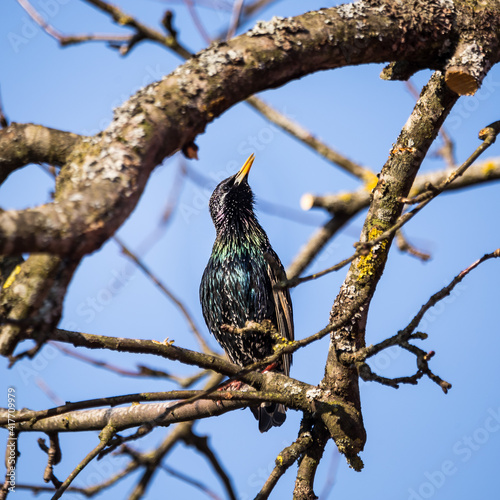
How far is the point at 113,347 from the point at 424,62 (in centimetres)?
171

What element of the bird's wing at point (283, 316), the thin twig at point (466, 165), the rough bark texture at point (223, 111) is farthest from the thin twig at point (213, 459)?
the thin twig at point (466, 165)

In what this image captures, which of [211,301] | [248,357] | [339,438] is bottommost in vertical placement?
[339,438]

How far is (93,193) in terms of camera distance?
147 cm

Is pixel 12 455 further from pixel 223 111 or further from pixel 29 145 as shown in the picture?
pixel 223 111

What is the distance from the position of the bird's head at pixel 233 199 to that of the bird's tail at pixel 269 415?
1579 millimetres

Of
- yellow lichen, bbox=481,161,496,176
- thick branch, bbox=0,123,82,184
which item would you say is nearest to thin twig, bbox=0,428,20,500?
thick branch, bbox=0,123,82,184

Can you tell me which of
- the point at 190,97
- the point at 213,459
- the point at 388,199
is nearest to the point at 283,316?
the point at 213,459

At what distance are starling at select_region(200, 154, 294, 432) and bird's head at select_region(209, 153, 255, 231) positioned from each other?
2.3 inches

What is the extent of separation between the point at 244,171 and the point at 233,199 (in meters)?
0.28

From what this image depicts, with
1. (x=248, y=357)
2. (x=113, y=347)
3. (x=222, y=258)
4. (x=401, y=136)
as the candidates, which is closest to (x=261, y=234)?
(x=222, y=258)

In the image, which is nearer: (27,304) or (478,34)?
(27,304)

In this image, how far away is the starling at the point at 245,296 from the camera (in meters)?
4.67

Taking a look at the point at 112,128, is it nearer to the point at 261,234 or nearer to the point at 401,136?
the point at 401,136

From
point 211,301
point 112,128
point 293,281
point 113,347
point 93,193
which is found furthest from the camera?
point 211,301
